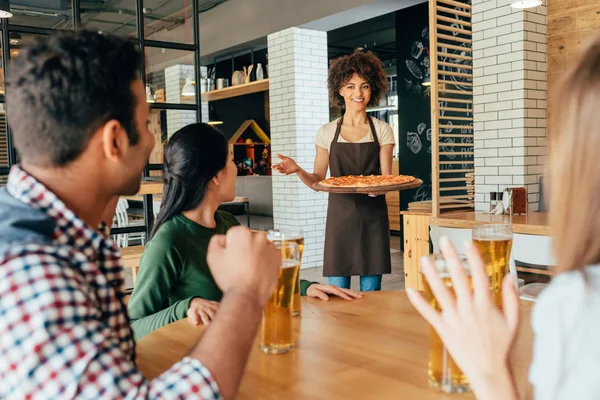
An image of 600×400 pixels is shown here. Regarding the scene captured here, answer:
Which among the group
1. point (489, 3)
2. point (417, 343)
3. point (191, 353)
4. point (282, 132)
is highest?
point (489, 3)

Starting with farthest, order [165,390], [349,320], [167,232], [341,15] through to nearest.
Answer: [341,15]
[167,232]
[349,320]
[165,390]

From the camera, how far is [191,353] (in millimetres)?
810

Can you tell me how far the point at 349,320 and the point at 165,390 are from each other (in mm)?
744

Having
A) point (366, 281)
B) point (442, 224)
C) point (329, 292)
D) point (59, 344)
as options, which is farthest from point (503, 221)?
point (59, 344)

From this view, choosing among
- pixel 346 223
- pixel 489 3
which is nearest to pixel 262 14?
pixel 489 3

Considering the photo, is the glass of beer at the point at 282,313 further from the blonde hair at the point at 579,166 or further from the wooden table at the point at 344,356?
the blonde hair at the point at 579,166

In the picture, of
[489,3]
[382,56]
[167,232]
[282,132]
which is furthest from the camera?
[382,56]

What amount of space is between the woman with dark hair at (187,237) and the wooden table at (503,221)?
6.42 ft

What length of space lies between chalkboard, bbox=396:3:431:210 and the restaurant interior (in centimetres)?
2

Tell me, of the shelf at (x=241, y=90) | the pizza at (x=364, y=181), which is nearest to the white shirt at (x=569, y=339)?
the pizza at (x=364, y=181)

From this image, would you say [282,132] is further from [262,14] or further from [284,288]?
[284,288]

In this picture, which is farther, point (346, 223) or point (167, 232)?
point (346, 223)

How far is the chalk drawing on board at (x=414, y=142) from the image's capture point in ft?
26.5

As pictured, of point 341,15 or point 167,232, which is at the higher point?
point 341,15
